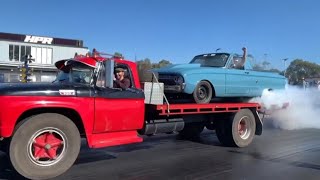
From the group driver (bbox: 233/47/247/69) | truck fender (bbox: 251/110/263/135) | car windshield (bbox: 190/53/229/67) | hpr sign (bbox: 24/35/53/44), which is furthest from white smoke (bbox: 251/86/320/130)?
hpr sign (bbox: 24/35/53/44)

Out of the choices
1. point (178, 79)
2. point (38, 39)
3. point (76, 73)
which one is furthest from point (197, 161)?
point (38, 39)

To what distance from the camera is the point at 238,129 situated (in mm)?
10484

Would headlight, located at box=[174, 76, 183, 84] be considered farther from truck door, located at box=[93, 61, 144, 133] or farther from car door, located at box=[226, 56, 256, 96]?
truck door, located at box=[93, 61, 144, 133]

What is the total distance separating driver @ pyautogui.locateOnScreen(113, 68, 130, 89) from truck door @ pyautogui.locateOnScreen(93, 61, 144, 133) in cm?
8

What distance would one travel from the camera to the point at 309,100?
53.5 ft

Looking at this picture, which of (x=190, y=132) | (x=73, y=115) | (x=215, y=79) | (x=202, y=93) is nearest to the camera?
(x=73, y=115)

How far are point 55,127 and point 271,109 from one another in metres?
7.34

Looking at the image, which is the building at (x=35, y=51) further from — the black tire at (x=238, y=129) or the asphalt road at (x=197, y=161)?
the asphalt road at (x=197, y=161)

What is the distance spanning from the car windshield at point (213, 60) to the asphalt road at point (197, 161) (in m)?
2.07

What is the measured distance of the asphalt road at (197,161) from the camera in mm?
7145

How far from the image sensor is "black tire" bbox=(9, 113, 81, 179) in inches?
246

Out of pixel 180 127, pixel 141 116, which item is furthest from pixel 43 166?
pixel 180 127

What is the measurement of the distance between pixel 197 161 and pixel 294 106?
751cm

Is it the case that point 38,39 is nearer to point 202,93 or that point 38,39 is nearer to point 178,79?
point 202,93
